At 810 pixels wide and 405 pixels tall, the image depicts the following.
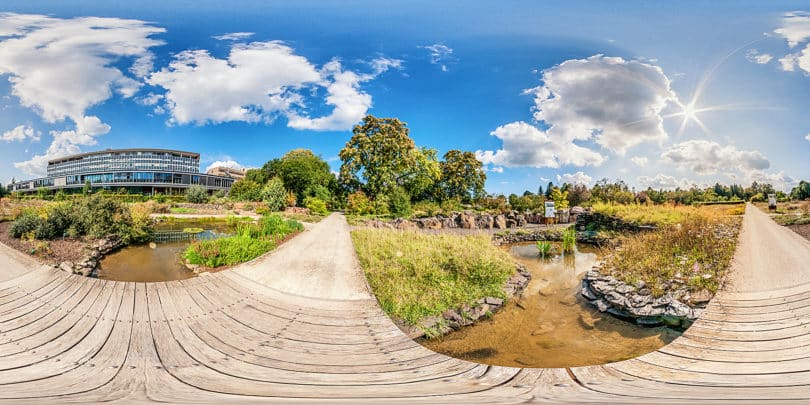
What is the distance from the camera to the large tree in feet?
28.9

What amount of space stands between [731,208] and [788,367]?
15.9 ft

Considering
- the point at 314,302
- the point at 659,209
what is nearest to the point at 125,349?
the point at 314,302

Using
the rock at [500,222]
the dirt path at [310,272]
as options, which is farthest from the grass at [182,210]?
the rock at [500,222]

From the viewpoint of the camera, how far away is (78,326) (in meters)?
1.40

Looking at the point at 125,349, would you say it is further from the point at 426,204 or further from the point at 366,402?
the point at 426,204

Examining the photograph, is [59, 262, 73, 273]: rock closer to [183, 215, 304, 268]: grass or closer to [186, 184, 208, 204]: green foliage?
[183, 215, 304, 268]: grass

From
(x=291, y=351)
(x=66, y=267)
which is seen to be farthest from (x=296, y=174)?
(x=291, y=351)

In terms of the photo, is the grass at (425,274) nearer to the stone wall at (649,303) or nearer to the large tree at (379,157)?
the stone wall at (649,303)

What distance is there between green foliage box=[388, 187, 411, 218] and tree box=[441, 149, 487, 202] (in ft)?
9.15

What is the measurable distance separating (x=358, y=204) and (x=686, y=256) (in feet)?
20.6

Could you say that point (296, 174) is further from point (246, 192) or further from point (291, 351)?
point (291, 351)

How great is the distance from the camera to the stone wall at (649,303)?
2553 millimetres

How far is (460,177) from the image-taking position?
38.1 ft

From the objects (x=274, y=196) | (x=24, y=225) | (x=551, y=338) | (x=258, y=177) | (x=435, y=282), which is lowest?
(x=551, y=338)
